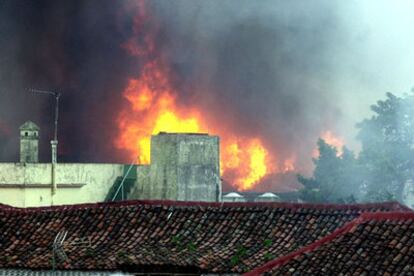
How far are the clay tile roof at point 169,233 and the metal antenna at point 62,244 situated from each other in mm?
70

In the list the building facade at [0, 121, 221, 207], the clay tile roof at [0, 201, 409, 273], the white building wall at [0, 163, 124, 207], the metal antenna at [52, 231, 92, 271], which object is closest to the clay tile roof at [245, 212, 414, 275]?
the clay tile roof at [0, 201, 409, 273]

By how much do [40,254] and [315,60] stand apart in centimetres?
3382

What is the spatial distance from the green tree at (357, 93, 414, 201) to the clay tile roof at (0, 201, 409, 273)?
2111cm

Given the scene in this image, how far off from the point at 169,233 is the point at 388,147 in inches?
1006

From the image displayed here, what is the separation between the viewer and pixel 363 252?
87.8 ft

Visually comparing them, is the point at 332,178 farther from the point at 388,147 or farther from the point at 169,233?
the point at 169,233

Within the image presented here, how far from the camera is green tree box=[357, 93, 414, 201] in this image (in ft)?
184

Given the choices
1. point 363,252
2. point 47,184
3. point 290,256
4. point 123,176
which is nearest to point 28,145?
point 47,184

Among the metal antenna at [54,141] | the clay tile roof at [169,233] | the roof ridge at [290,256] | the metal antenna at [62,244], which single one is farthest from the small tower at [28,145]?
the roof ridge at [290,256]

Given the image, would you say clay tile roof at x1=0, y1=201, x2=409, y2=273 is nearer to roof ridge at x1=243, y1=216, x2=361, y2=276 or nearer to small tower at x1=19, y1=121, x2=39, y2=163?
roof ridge at x1=243, y1=216, x2=361, y2=276

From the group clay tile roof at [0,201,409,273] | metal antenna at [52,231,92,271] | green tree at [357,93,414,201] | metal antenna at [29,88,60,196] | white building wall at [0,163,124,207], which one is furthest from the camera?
green tree at [357,93,414,201]

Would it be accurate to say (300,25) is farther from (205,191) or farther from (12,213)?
(12,213)

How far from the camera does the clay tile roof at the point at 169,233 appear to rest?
32.1 m

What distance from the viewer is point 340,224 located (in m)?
33.1
